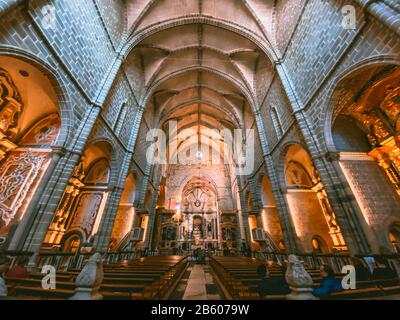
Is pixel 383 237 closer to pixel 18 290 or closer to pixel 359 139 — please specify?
pixel 359 139

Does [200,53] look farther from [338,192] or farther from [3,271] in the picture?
[3,271]

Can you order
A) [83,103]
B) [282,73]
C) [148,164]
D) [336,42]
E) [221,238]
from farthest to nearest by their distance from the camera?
[221,238]
[148,164]
[282,73]
[83,103]
[336,42]

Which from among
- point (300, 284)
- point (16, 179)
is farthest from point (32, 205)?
point (300, 284)

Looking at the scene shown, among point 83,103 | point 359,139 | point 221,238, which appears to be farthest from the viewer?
point 221,238

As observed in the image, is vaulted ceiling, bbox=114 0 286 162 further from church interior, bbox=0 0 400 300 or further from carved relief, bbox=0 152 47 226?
carved relief, bbox=0 152 47 226

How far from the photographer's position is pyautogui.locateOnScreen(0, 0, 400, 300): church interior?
416 cm

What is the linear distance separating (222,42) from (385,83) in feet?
32.6

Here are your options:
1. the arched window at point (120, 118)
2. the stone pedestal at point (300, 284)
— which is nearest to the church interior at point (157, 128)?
the stone pedestal at point (300, 284)

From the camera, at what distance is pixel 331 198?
5.88 meters

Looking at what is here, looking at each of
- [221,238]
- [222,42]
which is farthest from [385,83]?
[221,238]

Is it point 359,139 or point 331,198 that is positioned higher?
point 359,139

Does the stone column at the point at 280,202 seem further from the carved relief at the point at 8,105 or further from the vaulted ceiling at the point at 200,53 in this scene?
the carved relief at the point at 8,105

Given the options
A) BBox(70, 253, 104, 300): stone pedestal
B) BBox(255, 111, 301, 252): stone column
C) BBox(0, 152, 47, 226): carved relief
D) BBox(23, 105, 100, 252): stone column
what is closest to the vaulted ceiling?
BBox(255, 111, 301, 252): stone column

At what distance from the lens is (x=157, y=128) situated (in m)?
15.9
